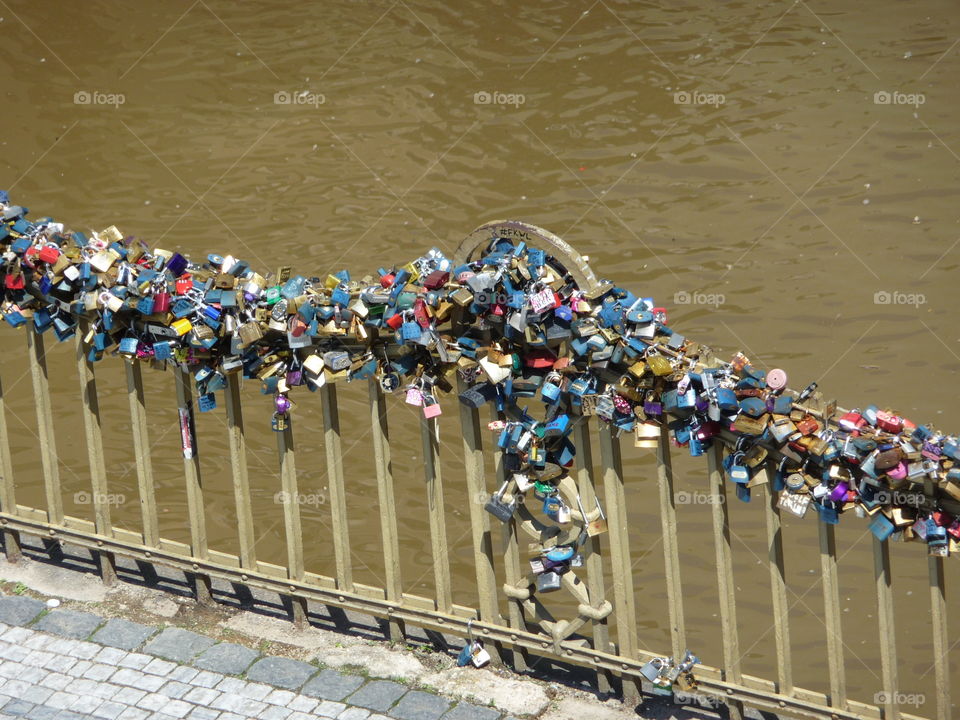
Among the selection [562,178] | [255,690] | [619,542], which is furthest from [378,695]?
[562,178]

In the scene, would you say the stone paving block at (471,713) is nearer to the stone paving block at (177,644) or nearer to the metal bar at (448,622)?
the metal bar at (448,622)

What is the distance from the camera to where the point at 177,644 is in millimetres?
4812

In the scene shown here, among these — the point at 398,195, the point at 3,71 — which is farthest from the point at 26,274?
the point at 3,71

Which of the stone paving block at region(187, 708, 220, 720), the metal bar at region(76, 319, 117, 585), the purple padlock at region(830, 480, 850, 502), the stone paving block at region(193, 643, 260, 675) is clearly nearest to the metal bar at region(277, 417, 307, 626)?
the stone paving block at region(193, 643, 260, 675)

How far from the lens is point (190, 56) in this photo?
39.4 ft

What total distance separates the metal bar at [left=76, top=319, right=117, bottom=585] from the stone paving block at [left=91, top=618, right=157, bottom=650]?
392 millimetres

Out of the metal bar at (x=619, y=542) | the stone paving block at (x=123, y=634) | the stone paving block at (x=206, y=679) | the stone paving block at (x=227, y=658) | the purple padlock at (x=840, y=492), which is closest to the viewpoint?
the purple padlock at (x=840, y=492)

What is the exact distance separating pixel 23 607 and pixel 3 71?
8.64 meters

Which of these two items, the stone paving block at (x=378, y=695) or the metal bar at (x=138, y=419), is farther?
the metal bar at (x=138, y=419)

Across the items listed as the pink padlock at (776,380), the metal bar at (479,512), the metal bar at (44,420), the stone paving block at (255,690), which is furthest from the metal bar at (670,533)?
the metal bar at (44,420)

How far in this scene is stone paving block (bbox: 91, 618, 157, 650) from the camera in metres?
4.84

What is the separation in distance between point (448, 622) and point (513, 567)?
1.34 feet

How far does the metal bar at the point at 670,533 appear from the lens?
4.02 meters

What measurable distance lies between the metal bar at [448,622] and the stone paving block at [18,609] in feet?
1.04
